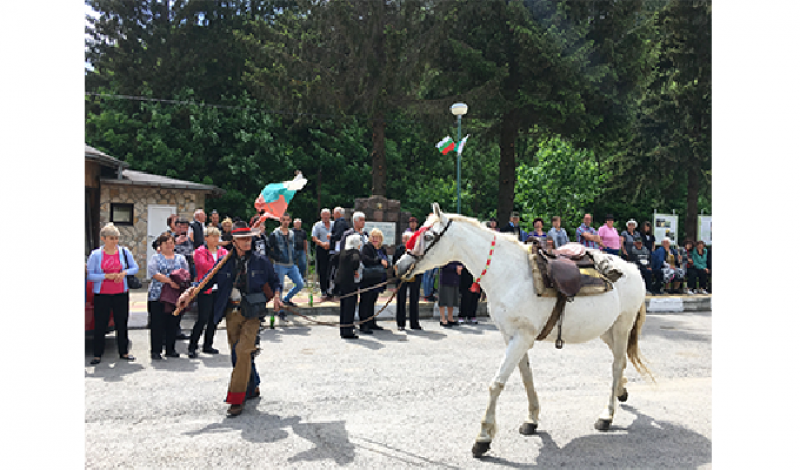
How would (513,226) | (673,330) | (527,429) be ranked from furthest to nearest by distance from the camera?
(513,226) → (673,330) → (527,429)

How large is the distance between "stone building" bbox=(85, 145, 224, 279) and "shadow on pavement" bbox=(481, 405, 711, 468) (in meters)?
16.1

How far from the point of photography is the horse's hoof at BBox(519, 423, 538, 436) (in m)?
5.00

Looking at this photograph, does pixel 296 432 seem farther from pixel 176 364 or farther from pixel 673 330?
pixel 673 330

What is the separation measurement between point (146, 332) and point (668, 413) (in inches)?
338

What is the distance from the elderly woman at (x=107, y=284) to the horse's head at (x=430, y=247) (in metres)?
4.63

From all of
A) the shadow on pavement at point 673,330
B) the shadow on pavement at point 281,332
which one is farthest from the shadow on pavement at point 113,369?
the shadow on pavement at point 673,330

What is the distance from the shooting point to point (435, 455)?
176 inches

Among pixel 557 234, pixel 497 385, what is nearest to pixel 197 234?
pixel 557 234

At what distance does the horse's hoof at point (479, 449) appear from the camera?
14.6 feet

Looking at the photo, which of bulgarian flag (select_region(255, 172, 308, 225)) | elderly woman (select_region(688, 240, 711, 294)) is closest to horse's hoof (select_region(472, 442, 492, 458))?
bulgarian flag (select_region(255, 172, 308, 225))

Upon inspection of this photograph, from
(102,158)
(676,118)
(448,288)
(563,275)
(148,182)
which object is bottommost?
(448,288)

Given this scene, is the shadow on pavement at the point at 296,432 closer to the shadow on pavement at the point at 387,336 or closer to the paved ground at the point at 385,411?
the paved ground at the point at 385,411

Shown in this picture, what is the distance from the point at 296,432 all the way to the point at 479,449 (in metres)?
1.72

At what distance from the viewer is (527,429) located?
501cm
